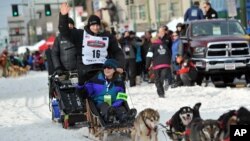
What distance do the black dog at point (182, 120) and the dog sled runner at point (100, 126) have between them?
691 millimetres

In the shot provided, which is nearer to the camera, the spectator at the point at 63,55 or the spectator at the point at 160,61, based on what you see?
the spectator at the point at 63,55

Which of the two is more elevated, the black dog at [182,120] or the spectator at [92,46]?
the spectator at [92,46]

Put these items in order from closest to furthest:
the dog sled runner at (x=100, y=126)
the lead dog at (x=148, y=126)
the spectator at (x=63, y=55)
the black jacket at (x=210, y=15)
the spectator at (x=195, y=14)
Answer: the lead dog at (x=148, y=126) < the dog sled runner at (x=100, y=126) < the spectator at (x=63, y=55) < the black jacket at (x=210, y=15) < the spectator at (x=195, y=14)

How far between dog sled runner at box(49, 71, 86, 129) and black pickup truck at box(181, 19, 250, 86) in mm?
5526

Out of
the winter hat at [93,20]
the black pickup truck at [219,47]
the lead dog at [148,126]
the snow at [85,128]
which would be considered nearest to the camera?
the lead dog at [148,126]

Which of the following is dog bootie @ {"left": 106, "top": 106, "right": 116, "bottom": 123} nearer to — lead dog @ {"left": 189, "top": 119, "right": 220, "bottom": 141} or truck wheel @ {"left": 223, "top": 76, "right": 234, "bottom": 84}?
lead dog @ {"left": 189, "top": 119, "right": 220, "bottom": 141}

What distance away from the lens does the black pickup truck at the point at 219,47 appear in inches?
599

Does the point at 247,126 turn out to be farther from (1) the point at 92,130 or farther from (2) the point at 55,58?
(2) the point at 55,58

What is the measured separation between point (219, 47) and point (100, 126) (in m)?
7.83

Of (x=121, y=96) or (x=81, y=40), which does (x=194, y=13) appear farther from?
(x=121, y=96)

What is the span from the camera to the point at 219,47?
1520cm

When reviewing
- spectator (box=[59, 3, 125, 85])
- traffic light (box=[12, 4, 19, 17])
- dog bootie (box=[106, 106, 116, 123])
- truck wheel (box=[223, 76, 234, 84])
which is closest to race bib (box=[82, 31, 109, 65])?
spectator (box=[59, 3, 125, 85])

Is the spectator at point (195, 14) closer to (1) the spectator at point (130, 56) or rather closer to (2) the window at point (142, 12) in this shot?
(1) the spectator at point (130, 56)

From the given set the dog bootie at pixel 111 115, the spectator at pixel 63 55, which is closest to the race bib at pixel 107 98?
the dog bootie at pixel 111 115
